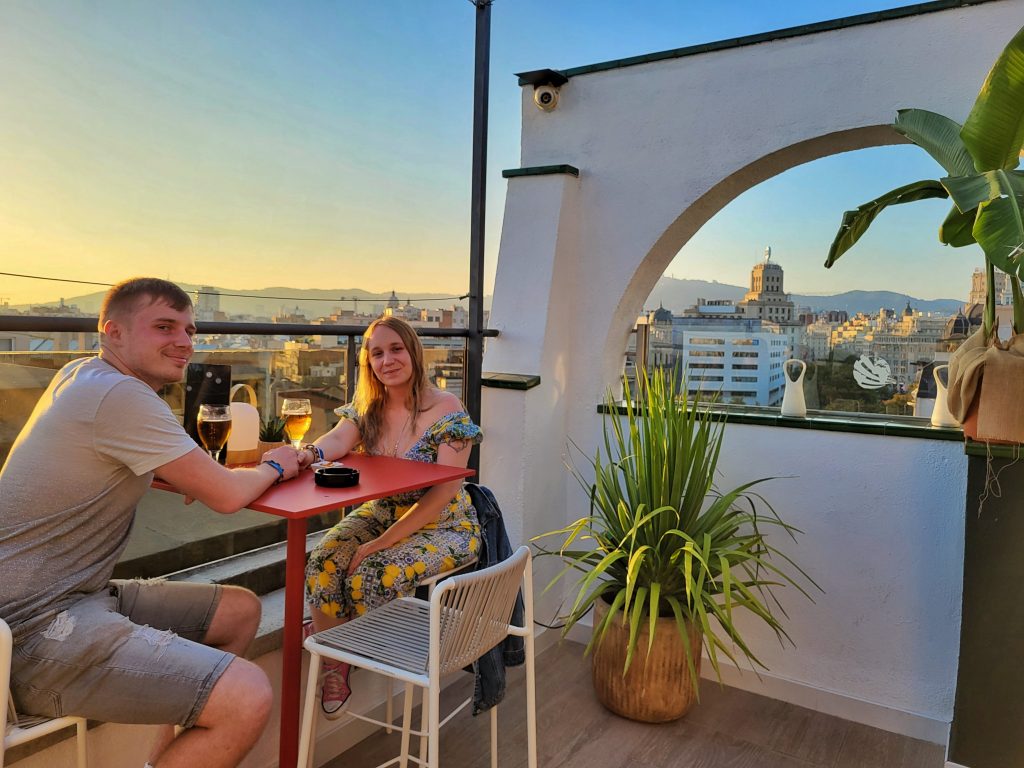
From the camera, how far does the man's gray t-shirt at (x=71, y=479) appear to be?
1447 mm

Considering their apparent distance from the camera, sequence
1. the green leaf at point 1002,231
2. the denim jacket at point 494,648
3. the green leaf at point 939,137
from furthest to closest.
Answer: the green leaf at point 939,137
the denim jacket at point 494,648
the green leaf at point 1002,231

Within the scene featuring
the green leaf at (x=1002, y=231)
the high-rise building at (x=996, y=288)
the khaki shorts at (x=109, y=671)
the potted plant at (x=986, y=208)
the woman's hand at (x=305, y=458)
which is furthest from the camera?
the high-rise building at (x=996, y=288)

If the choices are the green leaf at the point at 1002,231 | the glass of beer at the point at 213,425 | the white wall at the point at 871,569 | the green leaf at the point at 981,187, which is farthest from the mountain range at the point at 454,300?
the green leaf at the point at 1002,231

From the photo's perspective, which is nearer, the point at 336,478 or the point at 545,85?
the point at 336,478

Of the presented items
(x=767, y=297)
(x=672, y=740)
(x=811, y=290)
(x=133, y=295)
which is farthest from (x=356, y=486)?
(x=811, y=290)

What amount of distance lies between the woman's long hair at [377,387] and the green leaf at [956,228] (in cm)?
167

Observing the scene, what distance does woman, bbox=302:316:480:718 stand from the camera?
7.14 feet

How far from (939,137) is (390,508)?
2153 millimetres

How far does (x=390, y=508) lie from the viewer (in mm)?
2457

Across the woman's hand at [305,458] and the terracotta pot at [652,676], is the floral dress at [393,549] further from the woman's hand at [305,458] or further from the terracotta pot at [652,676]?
the terracotta pot at [652,676]

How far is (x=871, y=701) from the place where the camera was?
2.84 meters

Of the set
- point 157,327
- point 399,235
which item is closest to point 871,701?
point 157,327

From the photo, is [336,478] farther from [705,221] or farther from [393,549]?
[705,221]

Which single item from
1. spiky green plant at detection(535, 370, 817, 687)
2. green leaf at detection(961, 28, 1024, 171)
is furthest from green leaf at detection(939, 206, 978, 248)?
spiky green plant at detection(535, 370, 817, 687)
